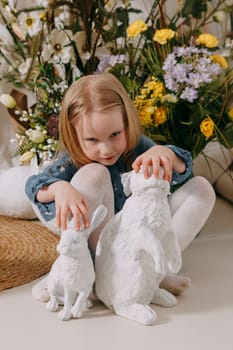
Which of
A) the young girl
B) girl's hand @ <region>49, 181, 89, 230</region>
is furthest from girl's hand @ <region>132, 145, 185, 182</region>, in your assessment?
girl's hand @ <region>49, 181, 89, 230</region>

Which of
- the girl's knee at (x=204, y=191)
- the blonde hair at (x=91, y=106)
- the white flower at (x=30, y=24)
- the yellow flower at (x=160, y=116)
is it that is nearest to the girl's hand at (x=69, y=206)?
the blonde hair at (x=91, y=106)

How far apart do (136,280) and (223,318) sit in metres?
0.16

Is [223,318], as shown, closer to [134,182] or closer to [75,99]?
[134,182]

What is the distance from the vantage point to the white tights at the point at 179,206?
1.12m

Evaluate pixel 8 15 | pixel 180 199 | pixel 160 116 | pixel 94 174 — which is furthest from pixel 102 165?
pixel 8 15

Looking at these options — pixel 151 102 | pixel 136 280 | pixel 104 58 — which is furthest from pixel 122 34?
pixel 136 280

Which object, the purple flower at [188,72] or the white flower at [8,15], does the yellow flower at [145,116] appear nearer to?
the purple flower at [188,72]

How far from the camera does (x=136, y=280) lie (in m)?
1.05

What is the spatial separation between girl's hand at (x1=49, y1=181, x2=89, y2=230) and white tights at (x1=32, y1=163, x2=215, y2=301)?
3 centimetres

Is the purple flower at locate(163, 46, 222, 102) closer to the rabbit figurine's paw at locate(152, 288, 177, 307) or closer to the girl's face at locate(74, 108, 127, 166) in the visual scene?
the girl's face at locate(74, 108, 127, 166)

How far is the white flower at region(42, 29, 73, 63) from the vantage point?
1.38 m

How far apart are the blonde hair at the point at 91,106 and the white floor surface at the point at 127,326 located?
0.28 meters

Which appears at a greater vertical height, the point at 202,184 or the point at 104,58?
the point at 104,58

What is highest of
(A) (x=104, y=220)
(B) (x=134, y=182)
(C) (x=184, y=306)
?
(B) (x=134, y=182)
